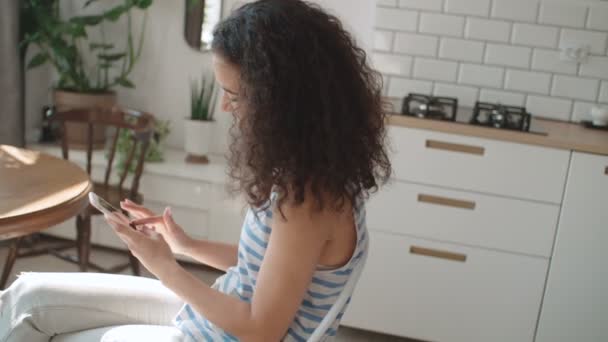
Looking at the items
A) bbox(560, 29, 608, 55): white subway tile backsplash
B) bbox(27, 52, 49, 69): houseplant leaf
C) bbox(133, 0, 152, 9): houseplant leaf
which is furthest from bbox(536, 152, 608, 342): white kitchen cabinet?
bbox(27, 52, 49, 69): houseplant leaf

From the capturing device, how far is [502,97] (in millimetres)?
3064

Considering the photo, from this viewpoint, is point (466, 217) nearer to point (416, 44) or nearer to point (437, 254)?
point (437, 254)

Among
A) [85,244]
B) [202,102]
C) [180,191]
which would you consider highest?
[202,102]

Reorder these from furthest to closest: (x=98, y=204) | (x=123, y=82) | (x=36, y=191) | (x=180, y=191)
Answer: (x=123, y=82) < (x=180, y=191) < (x=36, y=191) < (x=98, y=204)

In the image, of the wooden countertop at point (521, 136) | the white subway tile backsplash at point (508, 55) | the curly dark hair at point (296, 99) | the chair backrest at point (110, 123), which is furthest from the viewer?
the white subway tile backsplash at point (508, 55)

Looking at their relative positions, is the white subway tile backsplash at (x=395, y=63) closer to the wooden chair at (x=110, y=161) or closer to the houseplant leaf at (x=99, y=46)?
the wooden chair at (x=110, y=161)

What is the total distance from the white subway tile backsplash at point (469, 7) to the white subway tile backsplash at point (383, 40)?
265 millimetres

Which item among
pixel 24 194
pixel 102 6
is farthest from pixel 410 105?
pixel 102 6

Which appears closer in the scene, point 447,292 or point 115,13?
point 447,292

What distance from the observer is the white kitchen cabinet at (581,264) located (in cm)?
250

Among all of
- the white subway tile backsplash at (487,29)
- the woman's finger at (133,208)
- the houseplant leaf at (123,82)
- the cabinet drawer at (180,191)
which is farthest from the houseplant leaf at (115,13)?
the woman's finger at (133,208)

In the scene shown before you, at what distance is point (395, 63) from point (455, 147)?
670mm

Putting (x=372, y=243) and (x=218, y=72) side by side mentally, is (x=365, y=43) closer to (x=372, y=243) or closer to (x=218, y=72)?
(x=372, y=243)

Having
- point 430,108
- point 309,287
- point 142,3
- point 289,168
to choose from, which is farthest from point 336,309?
point 142,3
